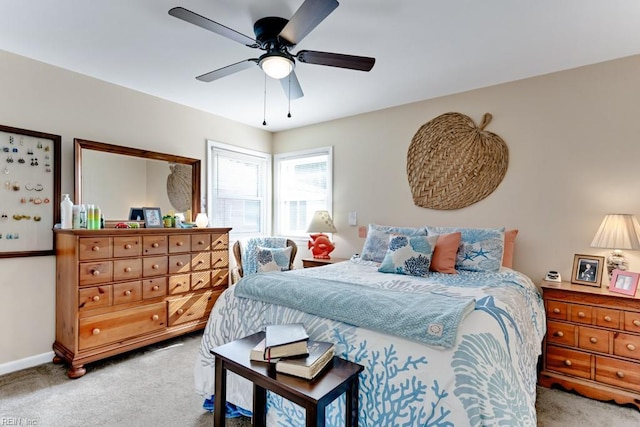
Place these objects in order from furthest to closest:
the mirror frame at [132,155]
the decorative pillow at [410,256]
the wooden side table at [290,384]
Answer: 1. the mirror frame at [132,155]
2. the decorative pillow at [410,256]
3. the wooden side table at [290,384]

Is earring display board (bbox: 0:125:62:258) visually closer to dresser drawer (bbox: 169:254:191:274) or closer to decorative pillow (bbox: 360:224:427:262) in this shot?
dresser drawer (bbox: 169:254:191:274)

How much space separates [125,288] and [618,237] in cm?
376

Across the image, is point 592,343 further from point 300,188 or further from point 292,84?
point 300,188

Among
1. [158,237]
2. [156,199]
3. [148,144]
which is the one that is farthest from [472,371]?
[148,144]

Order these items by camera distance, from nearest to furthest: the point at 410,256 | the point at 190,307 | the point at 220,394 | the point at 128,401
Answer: the point at 220,394 → the point at 128,401 → the point at 410,256 → the point at 190,307

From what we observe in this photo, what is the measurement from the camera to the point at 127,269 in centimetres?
272

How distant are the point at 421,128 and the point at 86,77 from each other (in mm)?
3172

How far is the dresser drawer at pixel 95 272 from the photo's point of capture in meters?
2.46

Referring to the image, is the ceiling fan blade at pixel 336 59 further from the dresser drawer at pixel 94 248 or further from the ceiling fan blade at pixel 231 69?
the dresser drawer at pixel 94 248

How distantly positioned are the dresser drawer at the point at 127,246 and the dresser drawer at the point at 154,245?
42mm

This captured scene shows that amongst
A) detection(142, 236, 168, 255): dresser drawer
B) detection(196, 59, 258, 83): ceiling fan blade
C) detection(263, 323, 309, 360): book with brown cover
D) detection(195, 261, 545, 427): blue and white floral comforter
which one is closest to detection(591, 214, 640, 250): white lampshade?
detection(195, 261, 545, 427): blue and white floral comforter

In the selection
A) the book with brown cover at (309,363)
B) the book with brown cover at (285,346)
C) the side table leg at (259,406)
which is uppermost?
the book with brown cover at (285,346)

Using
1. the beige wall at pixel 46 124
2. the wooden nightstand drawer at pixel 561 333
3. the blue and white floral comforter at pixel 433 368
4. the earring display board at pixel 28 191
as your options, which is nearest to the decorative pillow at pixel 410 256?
the blue and white floral comforter at pixel 433 368

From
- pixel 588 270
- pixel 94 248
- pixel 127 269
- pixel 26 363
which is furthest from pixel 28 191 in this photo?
pixel 588 270
